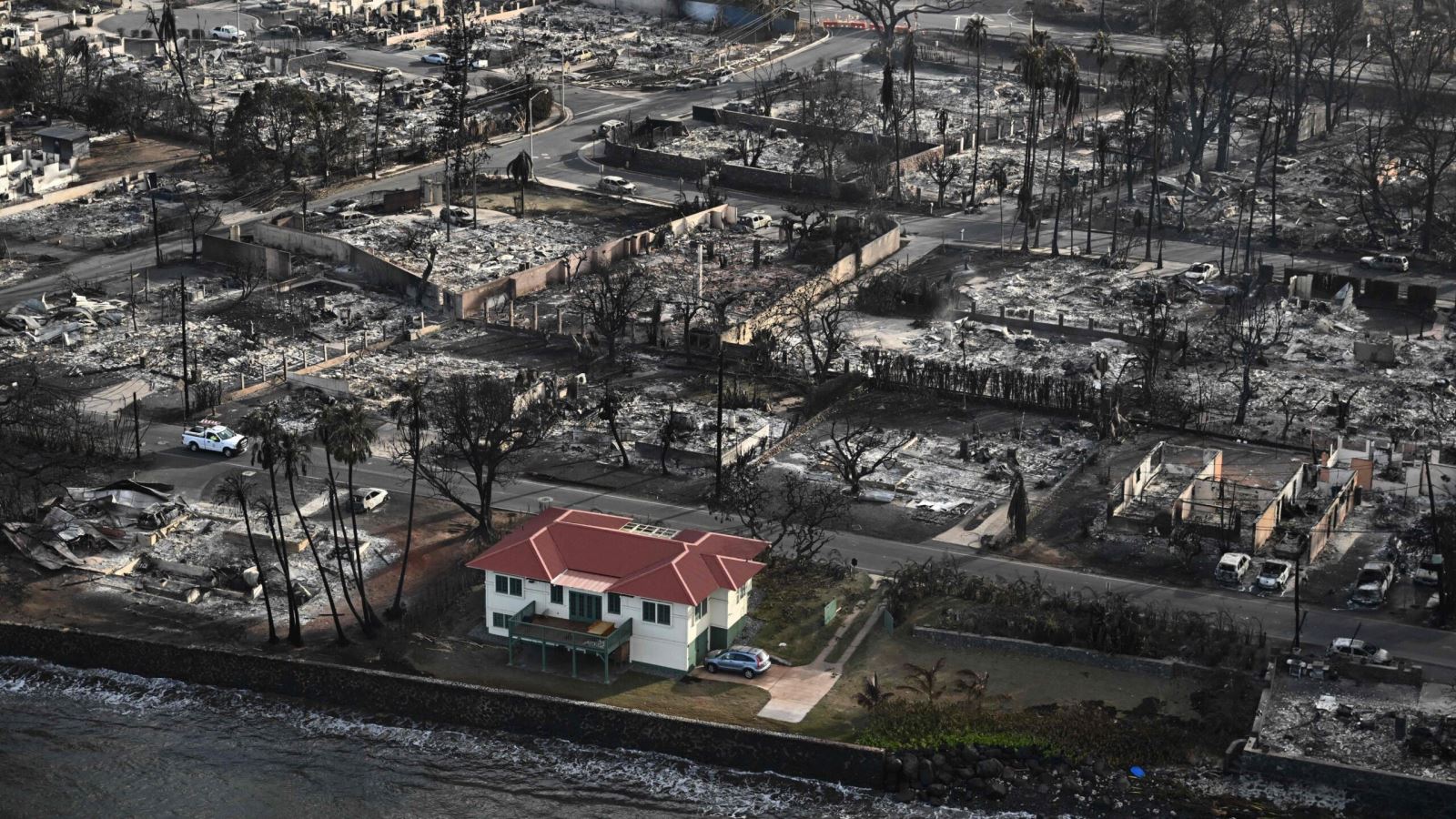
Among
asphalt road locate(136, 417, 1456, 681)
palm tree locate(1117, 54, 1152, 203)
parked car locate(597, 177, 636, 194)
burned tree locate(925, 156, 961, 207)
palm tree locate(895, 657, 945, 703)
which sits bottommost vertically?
palm tree locate(895, 657, 945, 703)

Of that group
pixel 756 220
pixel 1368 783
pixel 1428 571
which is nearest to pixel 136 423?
pixel 756 220

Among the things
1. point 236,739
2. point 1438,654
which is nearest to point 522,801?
point 236,739

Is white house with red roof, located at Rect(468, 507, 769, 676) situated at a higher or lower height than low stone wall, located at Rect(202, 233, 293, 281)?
lower

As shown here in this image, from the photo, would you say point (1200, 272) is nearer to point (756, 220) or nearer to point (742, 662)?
point (756, 220)

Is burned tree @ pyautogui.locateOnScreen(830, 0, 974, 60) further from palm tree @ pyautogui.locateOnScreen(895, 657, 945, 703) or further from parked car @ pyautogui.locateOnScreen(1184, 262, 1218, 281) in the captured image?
palm tree @ pyautogui.locateOnScreen(895, 657, 945, 703)

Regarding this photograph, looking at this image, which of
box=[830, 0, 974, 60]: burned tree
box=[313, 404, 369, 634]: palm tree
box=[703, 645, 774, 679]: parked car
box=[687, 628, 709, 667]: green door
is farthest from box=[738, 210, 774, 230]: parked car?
box=[703, 645, 774, 679]: parked car

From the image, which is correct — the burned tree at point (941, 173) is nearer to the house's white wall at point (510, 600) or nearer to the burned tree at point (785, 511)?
the burned tree at point (785, 511)

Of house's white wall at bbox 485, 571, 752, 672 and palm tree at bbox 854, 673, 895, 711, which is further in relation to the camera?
house's white wall at bbox 485, 571, 752, 672

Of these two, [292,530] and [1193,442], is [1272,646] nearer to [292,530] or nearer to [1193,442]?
[1193,442]
